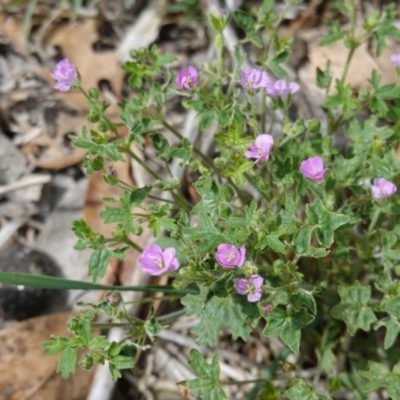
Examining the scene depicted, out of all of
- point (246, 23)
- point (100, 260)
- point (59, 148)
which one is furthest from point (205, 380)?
point (59, 148)

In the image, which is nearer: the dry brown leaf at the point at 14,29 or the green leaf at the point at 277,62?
the green leaf at the point at 277,62

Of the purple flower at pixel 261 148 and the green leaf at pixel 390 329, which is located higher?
the purple flower at pixel 261 148

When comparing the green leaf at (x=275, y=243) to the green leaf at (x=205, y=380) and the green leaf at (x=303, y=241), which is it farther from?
the green leaf at (x=205, y=380)

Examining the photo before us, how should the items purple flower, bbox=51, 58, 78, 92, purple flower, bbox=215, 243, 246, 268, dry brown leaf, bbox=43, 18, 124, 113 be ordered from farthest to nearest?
dry brown leaf, bbox=43, 18, 124, 113
purple flower, bbox=51, 58, 78, 92
purple flower, bbox=215, 243, 246, 268

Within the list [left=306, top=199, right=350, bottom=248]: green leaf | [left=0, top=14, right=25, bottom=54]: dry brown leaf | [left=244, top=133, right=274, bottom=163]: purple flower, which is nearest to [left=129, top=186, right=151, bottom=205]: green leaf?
[left=244, top=133, right=274, bottom=163]: purple flower

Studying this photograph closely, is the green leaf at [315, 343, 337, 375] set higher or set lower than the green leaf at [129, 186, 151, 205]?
lower

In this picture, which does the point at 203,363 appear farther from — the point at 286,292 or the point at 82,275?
the point at 82,275

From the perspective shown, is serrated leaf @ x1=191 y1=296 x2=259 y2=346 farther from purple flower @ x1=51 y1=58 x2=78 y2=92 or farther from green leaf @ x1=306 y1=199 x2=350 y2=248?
purple flower @ x1=51 y1=58 x2=78 y2=92

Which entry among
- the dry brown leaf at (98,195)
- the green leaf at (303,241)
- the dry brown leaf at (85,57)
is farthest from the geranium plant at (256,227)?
the dry brown leaf at (85,57)
